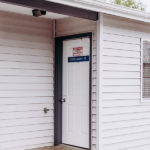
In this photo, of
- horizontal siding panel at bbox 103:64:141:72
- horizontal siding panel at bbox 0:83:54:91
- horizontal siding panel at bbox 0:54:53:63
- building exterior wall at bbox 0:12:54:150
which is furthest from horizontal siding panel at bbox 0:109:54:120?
horizontal siding panel at bbox 103:64:141:72

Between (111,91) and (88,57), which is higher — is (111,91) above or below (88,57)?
below

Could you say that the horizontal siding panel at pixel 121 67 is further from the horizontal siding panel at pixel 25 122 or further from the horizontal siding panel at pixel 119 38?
the horizontal siding panel at pixel 25 122

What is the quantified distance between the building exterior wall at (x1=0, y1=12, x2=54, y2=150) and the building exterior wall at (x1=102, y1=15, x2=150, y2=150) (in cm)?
144

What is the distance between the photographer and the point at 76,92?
695 centimetres

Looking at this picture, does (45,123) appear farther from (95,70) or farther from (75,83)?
(95,70)

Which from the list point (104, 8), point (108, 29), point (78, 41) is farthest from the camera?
point (78, 41)

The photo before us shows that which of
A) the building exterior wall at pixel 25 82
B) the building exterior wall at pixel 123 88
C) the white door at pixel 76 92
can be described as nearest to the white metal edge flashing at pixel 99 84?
the building exterior wall at pixel 123 88

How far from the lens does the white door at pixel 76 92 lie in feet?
22.0

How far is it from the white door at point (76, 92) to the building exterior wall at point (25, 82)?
35cm

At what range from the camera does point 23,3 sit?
510cm

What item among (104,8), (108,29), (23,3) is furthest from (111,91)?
(23,3)

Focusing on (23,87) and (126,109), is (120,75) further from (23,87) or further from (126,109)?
(23,87)

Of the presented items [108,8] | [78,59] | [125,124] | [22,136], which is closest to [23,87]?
[22,136]

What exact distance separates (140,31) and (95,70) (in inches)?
62.3
